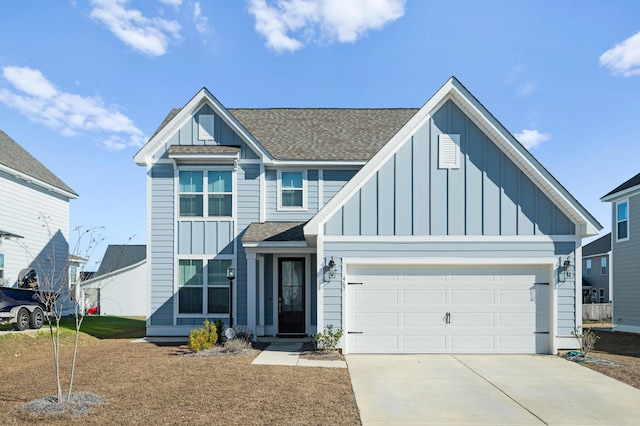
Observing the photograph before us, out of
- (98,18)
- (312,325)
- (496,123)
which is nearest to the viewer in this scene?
(496,123)

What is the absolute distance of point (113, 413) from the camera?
6500 millimetres

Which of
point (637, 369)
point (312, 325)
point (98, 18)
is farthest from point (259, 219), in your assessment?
point (637, 369)

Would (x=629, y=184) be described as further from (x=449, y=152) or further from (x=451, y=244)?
(x=451, y=244)

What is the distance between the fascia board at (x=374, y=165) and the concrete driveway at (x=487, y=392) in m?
3.45

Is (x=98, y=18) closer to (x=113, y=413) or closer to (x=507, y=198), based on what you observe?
(x=113, y=413)

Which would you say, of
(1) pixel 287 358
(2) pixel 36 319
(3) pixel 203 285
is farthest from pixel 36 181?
(1) pixel 287 358

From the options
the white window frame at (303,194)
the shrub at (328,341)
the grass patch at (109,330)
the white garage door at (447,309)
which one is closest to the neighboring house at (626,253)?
the white garage door at (447,309)

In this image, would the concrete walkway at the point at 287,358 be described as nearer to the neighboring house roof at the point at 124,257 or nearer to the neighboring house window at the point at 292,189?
the neighboring house window at the point at 292,189

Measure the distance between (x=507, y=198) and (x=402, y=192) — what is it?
8.82 ft

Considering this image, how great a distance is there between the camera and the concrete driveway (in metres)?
6.52

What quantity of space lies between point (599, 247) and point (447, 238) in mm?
34550

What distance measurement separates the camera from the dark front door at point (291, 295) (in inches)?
585

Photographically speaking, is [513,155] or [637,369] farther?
[513,155]

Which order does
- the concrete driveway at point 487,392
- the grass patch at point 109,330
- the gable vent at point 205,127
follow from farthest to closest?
the grass patch at point 109,330 < the gable vent at point 205,127 < the concrete driveway at point 487,392
